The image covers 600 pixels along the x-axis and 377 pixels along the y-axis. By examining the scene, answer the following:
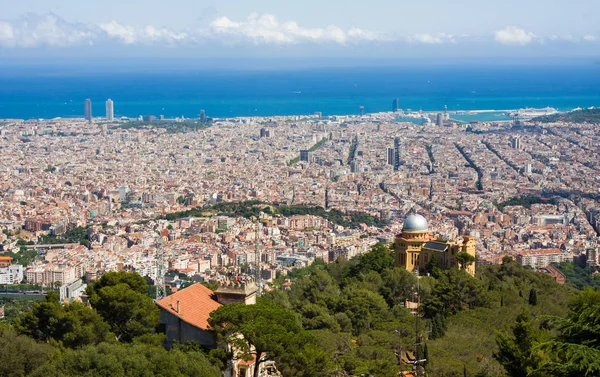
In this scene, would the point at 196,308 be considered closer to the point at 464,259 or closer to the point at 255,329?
the point at 255,329

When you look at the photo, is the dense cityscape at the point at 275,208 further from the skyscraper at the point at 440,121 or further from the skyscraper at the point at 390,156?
the skyscraper at the point at 440,121

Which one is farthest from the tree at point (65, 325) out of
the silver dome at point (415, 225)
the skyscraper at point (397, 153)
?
the skyscraper at point (397, 153)

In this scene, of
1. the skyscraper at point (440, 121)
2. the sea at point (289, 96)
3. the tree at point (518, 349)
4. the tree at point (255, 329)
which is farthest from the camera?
the sea at point (289, 96)

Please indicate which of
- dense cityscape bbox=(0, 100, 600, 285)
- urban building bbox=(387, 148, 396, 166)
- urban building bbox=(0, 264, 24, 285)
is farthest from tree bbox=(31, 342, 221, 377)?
urban building bbox=(387, 148, 396, 166)

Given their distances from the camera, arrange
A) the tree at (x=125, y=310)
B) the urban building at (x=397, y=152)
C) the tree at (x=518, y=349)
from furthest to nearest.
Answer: the urban building at (x=397, y=152) → the tree at (x=125, y=310) → the tree at (x=518, y=349)

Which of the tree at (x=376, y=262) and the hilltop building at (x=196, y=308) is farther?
the tree at (x=376, y=262)

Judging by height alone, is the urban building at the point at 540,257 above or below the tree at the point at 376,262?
below

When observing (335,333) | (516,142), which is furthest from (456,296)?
(516,142)

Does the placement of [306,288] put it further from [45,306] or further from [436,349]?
[45,306]
